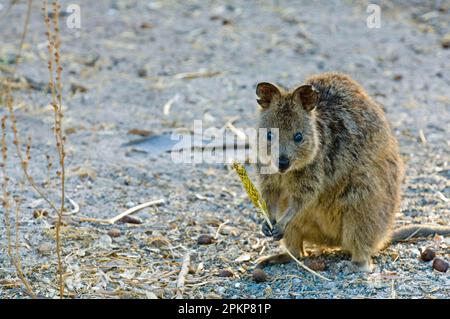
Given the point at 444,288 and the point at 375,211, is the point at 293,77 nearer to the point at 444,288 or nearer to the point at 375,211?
the point at 375,211

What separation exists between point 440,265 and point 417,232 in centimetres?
69

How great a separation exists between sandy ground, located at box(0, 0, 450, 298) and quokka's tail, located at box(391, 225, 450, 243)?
0.27 feet

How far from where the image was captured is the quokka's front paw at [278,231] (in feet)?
18.6

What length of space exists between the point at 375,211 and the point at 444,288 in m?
0.79

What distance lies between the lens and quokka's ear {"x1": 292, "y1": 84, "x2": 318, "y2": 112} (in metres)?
5.54

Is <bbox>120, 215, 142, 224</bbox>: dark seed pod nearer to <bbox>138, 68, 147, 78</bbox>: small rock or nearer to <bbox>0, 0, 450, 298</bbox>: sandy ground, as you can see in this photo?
<bbox>0, 0, 450, 298</bbox>: sandy ground

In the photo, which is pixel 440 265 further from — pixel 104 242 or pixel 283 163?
pixel 104 242

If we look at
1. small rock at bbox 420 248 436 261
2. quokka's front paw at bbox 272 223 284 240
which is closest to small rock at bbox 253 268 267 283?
quokka's front paw at bbox 272 223 284 240

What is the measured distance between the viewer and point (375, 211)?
572cm

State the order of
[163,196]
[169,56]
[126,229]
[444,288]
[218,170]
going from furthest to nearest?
[169,56]
[218,170]
[163,196]
[126,229]
[444,288]

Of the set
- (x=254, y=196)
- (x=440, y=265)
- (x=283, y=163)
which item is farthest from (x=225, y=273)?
(x=440, y=265)

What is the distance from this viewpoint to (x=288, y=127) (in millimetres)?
5582

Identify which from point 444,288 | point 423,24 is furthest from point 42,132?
point 423,24

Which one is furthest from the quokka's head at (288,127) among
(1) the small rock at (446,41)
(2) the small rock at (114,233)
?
(1) the small rock at (446,41)
